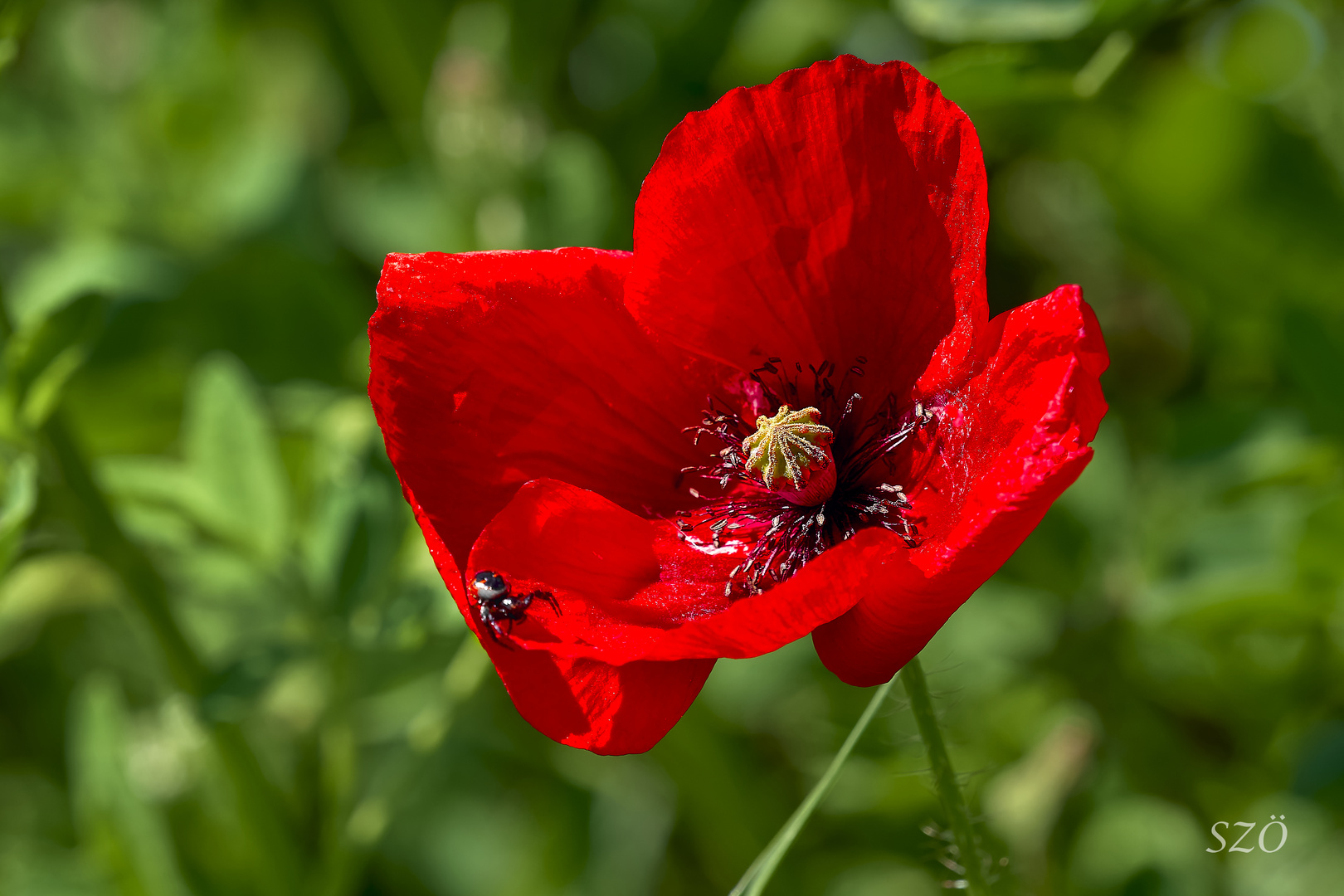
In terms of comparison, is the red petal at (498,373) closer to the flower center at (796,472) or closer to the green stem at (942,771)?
the flower center at (796,472)

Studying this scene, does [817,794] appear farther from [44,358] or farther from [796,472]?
[44,358]

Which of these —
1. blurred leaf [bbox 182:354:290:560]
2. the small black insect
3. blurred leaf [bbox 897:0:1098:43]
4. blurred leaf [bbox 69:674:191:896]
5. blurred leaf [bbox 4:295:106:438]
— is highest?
blurred leaf [bbox 897:0:1098:43]

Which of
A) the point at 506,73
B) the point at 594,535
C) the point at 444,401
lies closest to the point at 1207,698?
the point at 594,535

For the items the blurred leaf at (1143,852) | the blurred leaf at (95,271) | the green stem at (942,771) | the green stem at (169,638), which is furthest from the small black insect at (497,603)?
the blurred leaf at (95,271)

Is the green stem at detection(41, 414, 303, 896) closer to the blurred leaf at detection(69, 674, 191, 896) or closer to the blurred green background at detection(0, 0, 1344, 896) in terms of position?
the blurred green background at detection(0, 0, 1344, 896)

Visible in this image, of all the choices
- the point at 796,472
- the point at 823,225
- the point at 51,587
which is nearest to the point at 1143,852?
the point at 796,472

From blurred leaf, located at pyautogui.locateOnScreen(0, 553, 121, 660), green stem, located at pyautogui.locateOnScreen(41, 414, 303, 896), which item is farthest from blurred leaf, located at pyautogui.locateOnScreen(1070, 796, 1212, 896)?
blurred leaf, located at pyautogui.locateOnScreen(0, 553, 121, 660)
